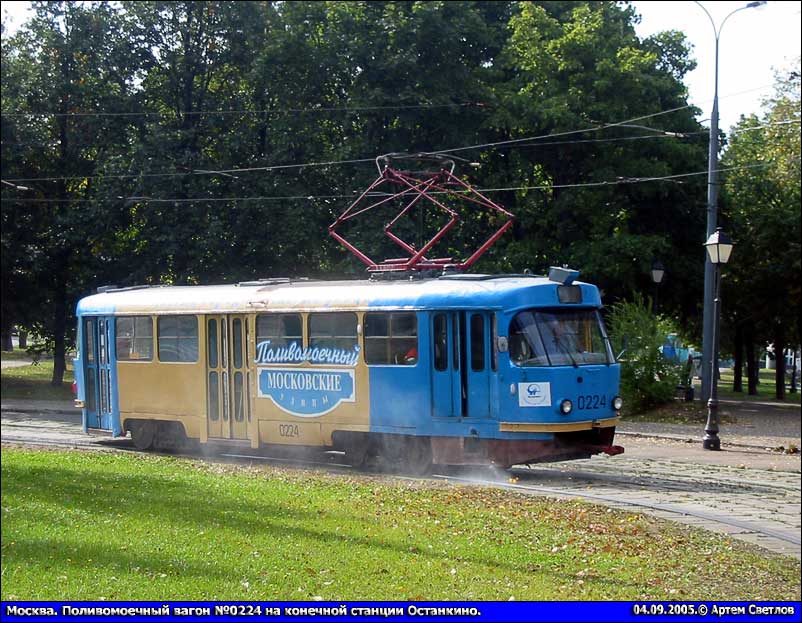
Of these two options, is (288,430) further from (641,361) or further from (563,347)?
(641,361)

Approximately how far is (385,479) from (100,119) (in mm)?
14556

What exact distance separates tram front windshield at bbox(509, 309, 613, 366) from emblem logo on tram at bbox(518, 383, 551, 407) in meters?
0.31

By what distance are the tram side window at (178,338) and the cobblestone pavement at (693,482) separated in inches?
79.3

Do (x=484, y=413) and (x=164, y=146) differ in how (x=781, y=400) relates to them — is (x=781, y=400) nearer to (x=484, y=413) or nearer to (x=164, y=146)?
(x=484, y=413)

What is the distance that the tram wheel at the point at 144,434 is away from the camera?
751 inches

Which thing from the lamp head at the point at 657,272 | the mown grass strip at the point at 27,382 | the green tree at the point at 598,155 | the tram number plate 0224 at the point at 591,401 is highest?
the green tree at the point at 598,155

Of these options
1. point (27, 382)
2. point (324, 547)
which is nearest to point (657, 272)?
point (324, 547)

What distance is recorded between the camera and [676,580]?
26.2 ft

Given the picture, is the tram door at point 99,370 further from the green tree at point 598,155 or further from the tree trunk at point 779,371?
the green tree at point 598,155

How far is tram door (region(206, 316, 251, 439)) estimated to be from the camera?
17594 mm

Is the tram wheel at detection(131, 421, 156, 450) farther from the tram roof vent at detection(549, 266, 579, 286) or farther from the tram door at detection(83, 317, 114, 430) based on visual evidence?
the tram roof vent at detection(549, 266, 579, 286)

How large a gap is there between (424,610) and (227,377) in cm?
1145

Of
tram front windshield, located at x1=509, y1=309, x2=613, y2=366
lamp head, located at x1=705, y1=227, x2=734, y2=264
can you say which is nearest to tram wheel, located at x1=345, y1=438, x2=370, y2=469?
tram front windshield, located at x1=509, y1=309, x2=613, y2=366

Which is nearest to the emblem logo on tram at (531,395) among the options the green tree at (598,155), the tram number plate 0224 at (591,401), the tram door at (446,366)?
the tram number plate 0224 at (591,401)
